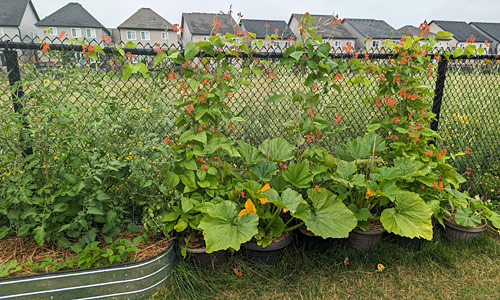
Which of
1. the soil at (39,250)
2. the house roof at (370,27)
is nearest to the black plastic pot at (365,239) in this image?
the soil at (39,250)

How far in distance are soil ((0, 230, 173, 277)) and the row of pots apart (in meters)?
0.21

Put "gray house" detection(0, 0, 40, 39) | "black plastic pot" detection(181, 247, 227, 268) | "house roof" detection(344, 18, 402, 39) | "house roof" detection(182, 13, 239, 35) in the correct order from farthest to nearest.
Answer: "house roof" detection(344, 18, 402, 39)
"house roof" detection(182, 13, 239, 35)
"gray house" detection(0, 0, 40, 39)
"black plastic pot" detection(181, 247, 227, 268)

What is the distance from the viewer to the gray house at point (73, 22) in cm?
3722

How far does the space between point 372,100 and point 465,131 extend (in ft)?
5.26

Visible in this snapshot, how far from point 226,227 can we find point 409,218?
119cm

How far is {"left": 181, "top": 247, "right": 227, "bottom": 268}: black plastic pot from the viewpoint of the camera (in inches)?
85.9

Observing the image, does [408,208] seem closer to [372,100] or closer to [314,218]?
[314,218]

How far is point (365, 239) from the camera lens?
2426 millimetres

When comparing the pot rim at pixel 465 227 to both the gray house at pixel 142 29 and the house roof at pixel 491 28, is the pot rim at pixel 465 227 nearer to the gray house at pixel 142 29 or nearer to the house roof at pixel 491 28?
the gray house at pixel 142 29

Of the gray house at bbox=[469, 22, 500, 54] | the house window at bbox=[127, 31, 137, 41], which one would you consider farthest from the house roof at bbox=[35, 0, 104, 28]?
the gray house at bbox=[469, 22, 500, 54]

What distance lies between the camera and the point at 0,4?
33.2 metres

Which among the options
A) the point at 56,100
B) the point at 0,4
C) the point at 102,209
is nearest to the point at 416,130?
the point at 102,209

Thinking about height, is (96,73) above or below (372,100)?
above

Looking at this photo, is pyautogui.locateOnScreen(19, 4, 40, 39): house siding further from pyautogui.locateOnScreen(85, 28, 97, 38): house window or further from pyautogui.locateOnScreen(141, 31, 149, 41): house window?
pyautogui.locateOnScreen(141, 31, 149, 41): house window
